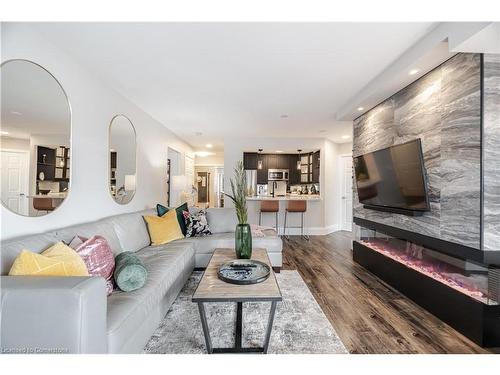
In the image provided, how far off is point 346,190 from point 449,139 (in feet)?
16.1

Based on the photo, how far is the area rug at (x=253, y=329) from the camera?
1.83m

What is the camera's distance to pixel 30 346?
1.11m

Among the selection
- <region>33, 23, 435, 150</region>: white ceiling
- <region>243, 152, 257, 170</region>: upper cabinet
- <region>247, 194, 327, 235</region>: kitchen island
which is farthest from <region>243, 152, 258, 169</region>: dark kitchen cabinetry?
<region>33, 23, 435, 150</region>: white ceiling

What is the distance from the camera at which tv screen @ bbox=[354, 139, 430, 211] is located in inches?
104

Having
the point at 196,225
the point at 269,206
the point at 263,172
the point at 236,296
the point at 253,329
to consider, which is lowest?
the point at 253,329

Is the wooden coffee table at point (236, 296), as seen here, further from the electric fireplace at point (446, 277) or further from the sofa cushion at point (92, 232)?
the electric fireplace at point (446, 277)

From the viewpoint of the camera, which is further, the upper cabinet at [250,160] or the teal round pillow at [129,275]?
the upper cabinet at [250,160]

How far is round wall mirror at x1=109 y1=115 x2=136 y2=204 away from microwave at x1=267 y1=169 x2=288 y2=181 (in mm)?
4571

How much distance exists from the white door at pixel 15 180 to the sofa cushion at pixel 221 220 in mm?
2471

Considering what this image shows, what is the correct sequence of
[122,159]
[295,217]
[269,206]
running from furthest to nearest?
[295,217], [269,206], [122,159]

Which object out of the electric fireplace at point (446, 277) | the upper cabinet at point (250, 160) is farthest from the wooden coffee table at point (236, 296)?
the upper cabinet at point (250, 160)

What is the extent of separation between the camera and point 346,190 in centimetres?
707

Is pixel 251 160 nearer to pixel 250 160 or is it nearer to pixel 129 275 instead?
pixel 250 160

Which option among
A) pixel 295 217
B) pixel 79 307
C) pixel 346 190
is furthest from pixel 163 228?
pixel 346 190
